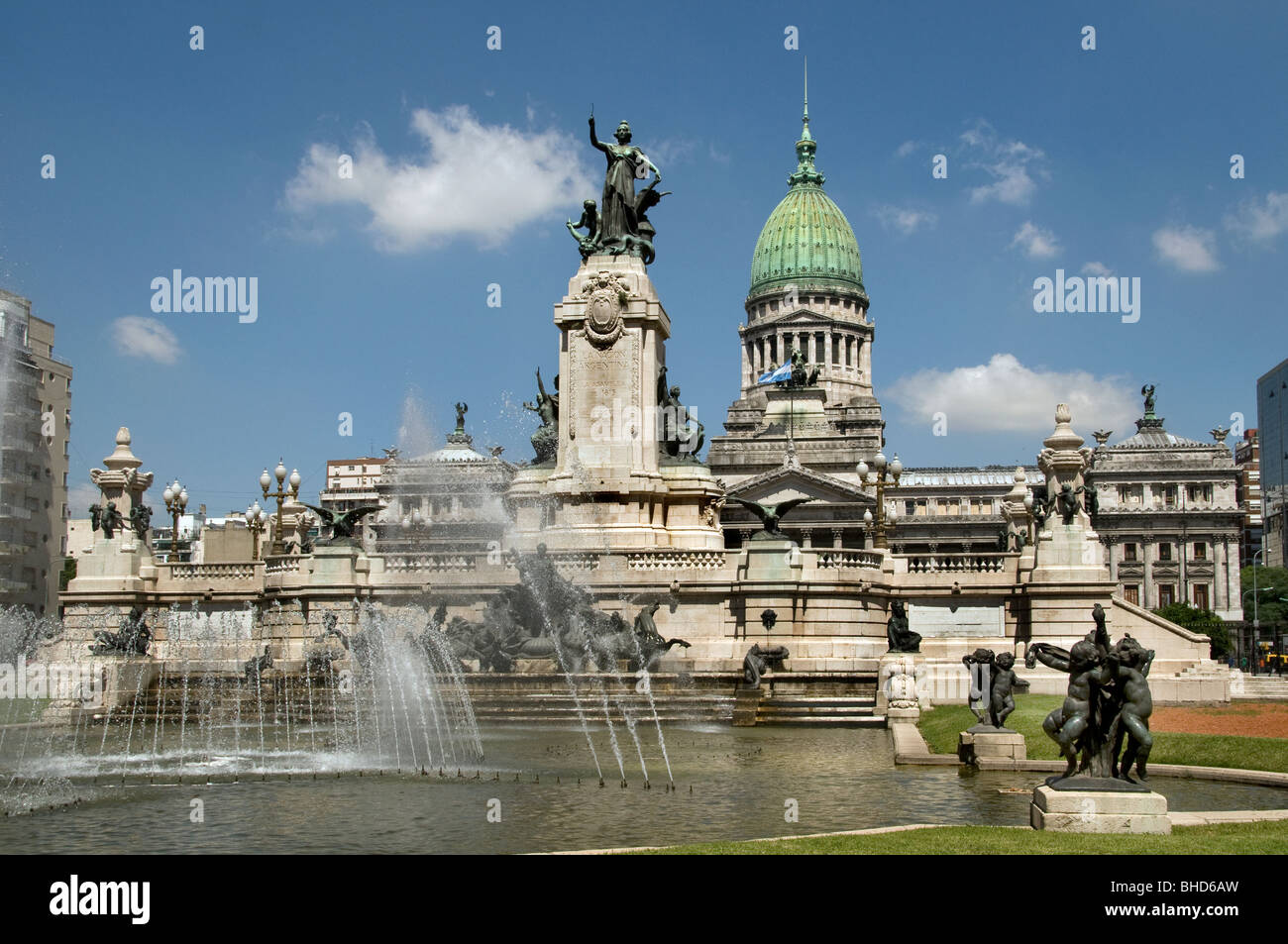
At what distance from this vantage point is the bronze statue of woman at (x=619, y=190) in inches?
1790

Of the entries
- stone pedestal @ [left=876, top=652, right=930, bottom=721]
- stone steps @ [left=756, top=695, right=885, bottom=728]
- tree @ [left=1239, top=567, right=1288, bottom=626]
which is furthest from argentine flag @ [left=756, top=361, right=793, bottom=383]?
stone steps @ [left=756, top=695, right=885, bottom=728]

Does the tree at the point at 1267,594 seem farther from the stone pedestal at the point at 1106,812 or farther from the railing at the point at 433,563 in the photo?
the stone pedestal at the point at 1106,812

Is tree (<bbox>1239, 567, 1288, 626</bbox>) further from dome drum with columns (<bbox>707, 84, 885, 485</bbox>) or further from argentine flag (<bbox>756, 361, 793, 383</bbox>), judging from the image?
argentine flag (<bbox>756, 361, 793, 383</bbox>)

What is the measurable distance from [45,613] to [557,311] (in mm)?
43868

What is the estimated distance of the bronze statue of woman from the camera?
4547 centimetres

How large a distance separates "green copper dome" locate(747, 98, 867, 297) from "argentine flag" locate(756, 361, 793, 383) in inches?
442

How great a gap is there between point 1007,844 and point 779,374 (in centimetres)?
12160

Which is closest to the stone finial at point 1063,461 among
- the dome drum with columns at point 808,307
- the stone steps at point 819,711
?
the stone steps at point 819,711

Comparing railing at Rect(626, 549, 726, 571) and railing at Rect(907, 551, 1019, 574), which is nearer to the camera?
railing at Rect(626, 549, 726, 571)

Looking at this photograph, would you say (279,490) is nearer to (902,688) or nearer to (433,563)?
(433,563)

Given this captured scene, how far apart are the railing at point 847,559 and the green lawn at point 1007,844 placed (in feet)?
81.7
